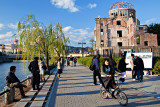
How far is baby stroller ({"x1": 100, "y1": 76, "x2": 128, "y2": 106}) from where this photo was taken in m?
5.91

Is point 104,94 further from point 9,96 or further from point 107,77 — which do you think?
point 9,96

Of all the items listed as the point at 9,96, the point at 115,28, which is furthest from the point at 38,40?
the point at 115,28

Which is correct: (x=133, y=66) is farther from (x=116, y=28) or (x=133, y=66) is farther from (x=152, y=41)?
(x=116, y=28)

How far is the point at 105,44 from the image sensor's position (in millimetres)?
44062

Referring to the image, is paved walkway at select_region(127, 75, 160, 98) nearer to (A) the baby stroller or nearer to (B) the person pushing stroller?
(A) the baby stroller

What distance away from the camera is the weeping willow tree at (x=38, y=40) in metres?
16.2

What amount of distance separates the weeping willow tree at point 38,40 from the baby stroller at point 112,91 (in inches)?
444

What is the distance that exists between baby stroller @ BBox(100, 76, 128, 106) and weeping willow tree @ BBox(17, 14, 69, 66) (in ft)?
37.0

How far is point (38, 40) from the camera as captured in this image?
56.5ft

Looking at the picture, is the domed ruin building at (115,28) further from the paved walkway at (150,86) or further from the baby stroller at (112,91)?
the baby stroller at (112,91)

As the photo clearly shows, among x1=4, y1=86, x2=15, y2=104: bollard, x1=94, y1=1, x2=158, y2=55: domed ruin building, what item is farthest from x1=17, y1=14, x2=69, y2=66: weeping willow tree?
x1=94, y1=1, x2=158, y2=55: domed ruin building

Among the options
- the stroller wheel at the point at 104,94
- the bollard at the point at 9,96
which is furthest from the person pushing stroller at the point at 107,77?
the bollard at the point at 9,96

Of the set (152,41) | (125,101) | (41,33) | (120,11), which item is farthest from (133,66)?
(120,11)

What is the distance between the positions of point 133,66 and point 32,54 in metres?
10.0
